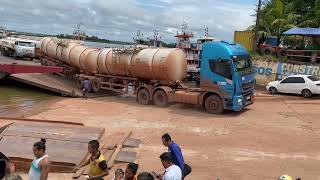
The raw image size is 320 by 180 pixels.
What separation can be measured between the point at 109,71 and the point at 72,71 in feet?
13.6

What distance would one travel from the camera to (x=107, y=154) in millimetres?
13297

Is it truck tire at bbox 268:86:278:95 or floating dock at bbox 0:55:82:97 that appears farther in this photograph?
truck tire at bbox 268:86:278:95

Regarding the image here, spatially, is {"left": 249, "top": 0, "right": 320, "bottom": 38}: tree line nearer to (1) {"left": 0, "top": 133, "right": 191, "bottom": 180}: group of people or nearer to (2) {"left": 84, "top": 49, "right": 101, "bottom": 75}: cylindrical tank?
(2) {"left": 84, "top": 49, "right": 101, "bottom": 75}: cylindrical tank

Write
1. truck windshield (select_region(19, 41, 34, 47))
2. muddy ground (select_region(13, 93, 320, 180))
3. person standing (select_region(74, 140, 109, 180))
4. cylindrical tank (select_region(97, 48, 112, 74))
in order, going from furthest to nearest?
1. truck windshield (select_region(19, 41, 34, 47))
2. cylindrical tank (select_region(97, 48, 112, 74))
3. muddy ground (select_region(13, 93, 320, 180))
4. person standing (select_region(74, 140, 109, 180))

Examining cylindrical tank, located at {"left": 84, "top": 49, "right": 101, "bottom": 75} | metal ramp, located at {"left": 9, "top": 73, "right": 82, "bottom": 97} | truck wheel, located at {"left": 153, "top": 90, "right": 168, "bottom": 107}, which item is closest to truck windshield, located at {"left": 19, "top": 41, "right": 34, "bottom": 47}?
metal ramp, located at {"left": 9, "top": 73, "right": 82, "bottom": 97}

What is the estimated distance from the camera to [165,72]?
23.1 metres

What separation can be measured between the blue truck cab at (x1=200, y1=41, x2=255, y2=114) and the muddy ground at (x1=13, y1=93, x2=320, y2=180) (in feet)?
2.32

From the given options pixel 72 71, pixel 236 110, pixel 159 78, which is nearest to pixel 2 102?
pixel 72 71

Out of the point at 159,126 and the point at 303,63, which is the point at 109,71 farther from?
the point at 303,63

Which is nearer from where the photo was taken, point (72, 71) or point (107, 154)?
point (107, 154)

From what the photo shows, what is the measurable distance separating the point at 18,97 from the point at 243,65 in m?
12.9

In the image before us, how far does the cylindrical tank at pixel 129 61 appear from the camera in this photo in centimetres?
2316

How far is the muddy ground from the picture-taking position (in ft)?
42.3

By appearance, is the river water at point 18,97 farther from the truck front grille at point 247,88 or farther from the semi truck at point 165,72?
the truck front grille at point 247,88
